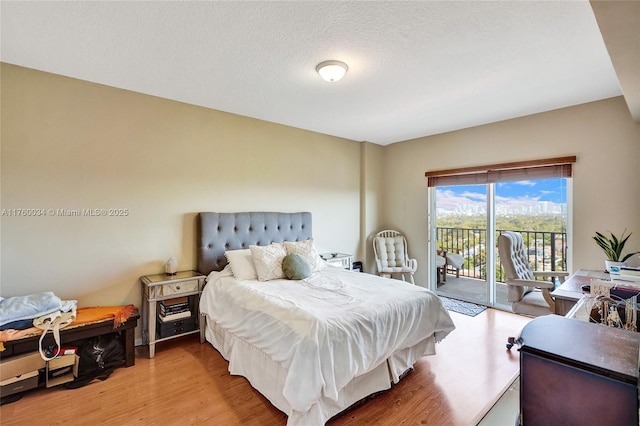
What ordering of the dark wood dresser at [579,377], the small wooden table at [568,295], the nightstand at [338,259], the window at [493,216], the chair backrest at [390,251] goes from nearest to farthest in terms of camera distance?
the dark wood dresser at [579,377] → the small wooden table at [568,295] → the window at [493,216] → the nightstand at [338,259] → the chair backrest at [390,251]

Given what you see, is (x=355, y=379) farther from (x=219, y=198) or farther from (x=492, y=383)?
(x=219, y=198)

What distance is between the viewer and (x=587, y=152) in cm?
328

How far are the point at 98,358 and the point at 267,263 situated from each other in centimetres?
162

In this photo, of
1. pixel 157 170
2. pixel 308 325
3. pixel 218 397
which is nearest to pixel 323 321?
pixel 308 325

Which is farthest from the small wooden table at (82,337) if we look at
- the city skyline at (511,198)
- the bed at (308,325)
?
the city skyline at (511,198)

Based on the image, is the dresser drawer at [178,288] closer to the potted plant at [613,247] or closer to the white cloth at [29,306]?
the white cloth at [29,306]

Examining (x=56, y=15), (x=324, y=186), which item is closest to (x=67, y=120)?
→ (x=56, y=15)

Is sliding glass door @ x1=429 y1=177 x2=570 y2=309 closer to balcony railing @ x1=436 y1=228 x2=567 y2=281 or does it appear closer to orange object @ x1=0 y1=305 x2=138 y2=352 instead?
balcony railing @ x1=436 y1=228 x2=567 y2=281

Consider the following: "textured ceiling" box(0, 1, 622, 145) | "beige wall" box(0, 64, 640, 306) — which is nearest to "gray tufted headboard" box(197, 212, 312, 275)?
"beige wall" box(0, 64, 640, 306)

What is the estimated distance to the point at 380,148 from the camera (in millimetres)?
5344

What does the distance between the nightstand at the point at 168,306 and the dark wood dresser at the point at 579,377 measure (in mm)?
2845

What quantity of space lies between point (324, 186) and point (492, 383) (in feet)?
10.4

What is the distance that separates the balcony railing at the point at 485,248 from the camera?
3.67 m

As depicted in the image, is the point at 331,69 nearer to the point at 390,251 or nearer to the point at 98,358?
the point at 98,358
